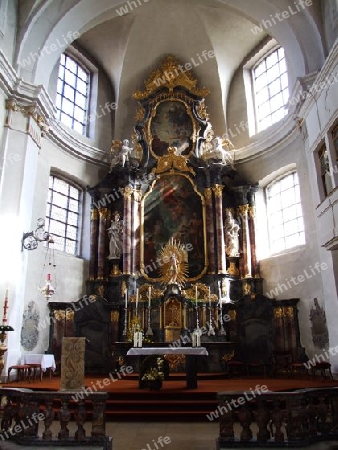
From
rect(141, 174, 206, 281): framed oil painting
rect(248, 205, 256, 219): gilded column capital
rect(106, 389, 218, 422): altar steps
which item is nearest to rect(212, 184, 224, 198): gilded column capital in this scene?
rect(141, 174, 206, 281): framed oil painting

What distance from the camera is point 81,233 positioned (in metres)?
15.0

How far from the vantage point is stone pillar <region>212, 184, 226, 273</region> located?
540 inches

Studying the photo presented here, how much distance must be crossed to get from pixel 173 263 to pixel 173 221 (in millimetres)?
1696

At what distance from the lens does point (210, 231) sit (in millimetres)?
14172

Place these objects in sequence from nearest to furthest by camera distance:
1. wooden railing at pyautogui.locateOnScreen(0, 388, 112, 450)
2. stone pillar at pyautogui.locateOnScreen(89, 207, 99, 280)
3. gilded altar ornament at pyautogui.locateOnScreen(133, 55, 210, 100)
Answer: wooden railing at pyautogui.locateOnScreen(0, 388, 112, 450), stone pillar at pyautogui.locateOnScreen(89, 207, 99, 280), gilded altar ornament at pyautogui.locateOnScreen(133, 55, 210, 100)

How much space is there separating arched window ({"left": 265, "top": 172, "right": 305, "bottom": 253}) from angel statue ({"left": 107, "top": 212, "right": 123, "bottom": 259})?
5.28 m

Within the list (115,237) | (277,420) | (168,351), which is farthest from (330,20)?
(277,420)

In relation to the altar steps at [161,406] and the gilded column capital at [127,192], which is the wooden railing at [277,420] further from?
the gilded column capital at [127,192]

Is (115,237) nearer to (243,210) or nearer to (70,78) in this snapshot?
(243,210)

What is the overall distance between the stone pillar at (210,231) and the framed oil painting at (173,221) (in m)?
0.16

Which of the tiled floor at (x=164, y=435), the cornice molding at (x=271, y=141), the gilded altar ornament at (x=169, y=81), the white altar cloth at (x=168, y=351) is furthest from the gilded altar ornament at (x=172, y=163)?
the tiled floor at (x=164, y=435)

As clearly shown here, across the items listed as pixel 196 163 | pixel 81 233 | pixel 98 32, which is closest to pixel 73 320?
pixel 81 233

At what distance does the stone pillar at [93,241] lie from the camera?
1427cm

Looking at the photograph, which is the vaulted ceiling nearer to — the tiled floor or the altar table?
the altar table
